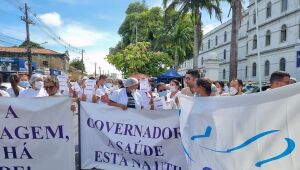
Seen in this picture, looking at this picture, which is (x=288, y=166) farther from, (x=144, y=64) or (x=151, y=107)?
(x=144, y=64)

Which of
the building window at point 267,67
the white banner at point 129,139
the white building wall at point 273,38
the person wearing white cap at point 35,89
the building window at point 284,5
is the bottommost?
the white banner at point 129,139

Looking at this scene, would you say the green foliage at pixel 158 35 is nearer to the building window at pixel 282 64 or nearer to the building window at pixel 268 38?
the building window at pixel 268 38

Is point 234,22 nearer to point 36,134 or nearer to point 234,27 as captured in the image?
point 234,27

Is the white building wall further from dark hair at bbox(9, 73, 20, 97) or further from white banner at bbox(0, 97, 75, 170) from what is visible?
white banner at bbox(0, 97, 75, 170)

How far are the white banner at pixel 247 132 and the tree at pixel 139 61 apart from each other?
2581cm

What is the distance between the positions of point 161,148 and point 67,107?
1.52 meters

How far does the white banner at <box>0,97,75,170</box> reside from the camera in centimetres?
509

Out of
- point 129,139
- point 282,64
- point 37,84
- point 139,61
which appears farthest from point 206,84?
point 282,64

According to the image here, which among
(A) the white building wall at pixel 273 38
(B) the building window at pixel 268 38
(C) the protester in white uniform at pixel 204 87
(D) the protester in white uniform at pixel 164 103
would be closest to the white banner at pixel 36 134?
(D) the protester in white uniform at pixel 164 103

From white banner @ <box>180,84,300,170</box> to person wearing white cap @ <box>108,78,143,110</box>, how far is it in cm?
190

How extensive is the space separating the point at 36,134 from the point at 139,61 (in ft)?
81.7

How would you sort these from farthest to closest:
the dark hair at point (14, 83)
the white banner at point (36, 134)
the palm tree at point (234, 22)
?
1. the palm tree at point (234, 22)
2. the dark hair at point (14, 83)
3. the white banner at point (36, 134)

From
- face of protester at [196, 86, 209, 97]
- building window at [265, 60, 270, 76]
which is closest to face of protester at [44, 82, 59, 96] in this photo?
face of protester at [196, 86, 209, 97]

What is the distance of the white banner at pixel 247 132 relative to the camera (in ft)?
10.1
